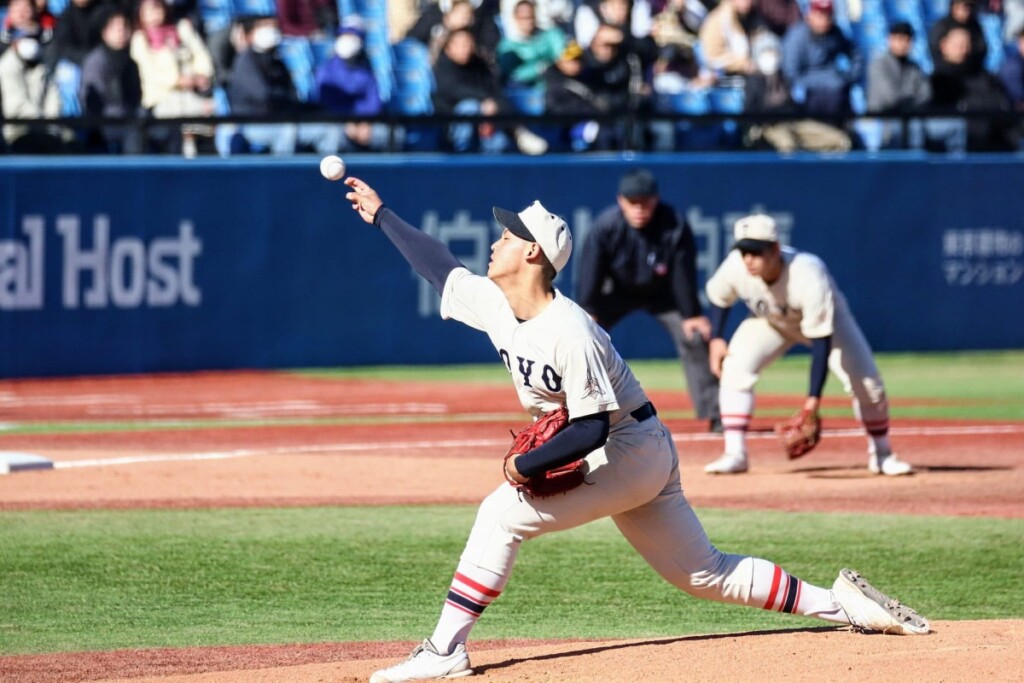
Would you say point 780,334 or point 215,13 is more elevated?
point 215,13

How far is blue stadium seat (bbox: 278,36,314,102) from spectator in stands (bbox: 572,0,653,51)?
288cm

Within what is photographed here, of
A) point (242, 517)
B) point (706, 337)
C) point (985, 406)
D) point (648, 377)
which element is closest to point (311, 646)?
point (242, 517)

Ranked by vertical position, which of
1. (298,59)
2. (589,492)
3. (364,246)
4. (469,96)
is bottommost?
(364,246)

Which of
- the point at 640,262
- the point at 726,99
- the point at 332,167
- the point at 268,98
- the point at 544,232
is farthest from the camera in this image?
the point at 726,99

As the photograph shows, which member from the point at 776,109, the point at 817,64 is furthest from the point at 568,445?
the point at 817,64

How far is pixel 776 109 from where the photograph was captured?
17.6 m

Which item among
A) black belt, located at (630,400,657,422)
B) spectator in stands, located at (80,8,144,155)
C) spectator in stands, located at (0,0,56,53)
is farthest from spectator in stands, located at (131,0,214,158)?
black belt, located at (630,400,657,422)

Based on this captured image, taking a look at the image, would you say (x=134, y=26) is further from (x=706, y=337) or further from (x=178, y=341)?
(x=706, y=337)

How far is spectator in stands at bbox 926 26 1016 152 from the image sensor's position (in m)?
18.2

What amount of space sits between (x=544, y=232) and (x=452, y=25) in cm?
1166

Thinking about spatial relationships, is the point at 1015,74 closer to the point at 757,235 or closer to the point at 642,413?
the point at 757,235

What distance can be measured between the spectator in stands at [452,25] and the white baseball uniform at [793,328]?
729 centimetres

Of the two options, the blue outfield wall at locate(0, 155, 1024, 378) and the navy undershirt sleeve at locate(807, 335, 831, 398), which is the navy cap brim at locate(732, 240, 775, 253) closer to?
the navy undershirt sleeve at locate(807, 335, 831, 398)

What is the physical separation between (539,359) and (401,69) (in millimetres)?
12861
